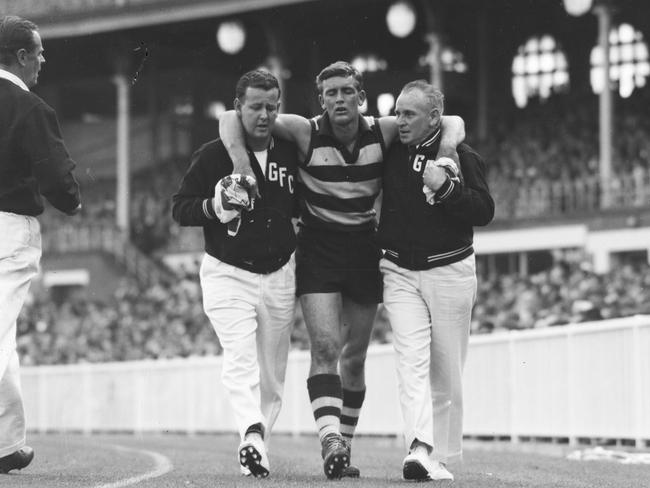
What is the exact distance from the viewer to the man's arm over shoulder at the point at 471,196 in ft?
24.6

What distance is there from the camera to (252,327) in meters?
7.78

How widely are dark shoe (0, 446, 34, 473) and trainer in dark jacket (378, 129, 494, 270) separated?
215cm

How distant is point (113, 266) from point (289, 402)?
1345 cm

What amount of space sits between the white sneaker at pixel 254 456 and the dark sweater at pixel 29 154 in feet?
4.77

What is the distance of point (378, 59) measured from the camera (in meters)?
32.2

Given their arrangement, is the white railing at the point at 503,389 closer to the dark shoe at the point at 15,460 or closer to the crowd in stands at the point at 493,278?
the crowd in stands at the point at 493,278

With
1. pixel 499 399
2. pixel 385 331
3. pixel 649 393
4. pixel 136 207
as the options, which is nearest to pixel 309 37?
pixel 136 207

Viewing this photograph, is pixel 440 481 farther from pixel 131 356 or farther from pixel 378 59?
pixel 378 59

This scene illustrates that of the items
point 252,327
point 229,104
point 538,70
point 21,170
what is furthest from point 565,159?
point 21,170

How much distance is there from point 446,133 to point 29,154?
217cm

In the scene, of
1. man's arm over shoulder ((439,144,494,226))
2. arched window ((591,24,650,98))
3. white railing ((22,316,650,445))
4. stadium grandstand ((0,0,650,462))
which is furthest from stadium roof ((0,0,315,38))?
man's arm over shoulder ((439,144,494,226))

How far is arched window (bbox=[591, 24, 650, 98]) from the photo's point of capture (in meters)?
29.5

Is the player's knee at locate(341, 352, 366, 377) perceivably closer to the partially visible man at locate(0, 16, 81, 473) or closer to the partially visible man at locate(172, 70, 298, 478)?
the partially visible man at locate(172, 70, 298, 478)

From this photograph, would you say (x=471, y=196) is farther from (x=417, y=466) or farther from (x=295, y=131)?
(x=417, y=466)
